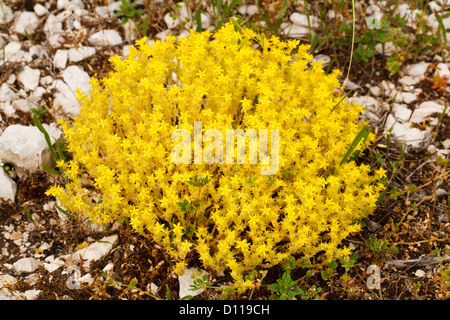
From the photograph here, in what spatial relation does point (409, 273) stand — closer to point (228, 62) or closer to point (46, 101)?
point (228, 62)

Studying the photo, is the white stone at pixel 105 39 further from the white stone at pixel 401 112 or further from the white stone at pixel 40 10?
the white stone at pixel 401 112

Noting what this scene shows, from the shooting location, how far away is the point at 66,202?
117 inches

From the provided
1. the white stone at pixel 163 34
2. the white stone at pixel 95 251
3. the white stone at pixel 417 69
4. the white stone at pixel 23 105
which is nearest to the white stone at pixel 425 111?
the white stone at pixel 417 69

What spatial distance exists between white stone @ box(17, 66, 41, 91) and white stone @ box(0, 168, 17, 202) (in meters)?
1.09

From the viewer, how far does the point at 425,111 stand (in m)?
4.14

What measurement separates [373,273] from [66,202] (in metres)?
2.27

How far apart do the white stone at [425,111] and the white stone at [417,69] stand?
431 millimetres

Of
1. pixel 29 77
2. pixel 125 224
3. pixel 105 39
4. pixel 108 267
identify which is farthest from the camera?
pixel 105 39

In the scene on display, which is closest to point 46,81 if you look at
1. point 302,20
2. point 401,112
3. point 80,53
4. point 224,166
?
point 80,53

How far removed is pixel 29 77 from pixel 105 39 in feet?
2.89

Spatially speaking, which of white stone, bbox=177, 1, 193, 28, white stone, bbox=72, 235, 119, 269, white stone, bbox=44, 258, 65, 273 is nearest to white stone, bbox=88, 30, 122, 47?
white stone, bbox=177, 1, 193, 28

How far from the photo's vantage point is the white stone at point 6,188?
356cm

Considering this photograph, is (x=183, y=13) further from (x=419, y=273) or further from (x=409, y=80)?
(x=419, y=273)

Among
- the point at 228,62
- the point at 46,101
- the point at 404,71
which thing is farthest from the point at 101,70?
the point at 404,71
